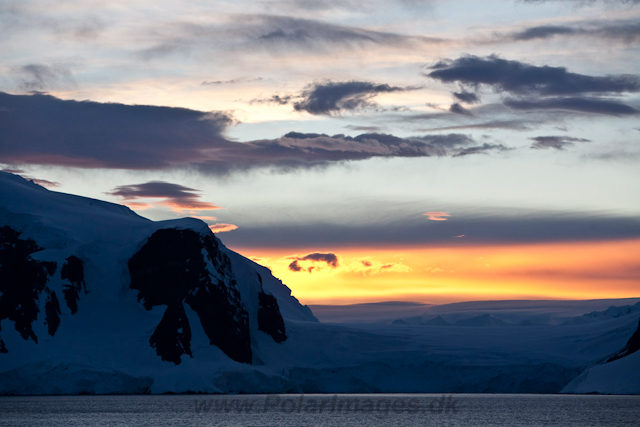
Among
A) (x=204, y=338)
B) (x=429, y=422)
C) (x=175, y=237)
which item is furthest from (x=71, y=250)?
(x=429, y=422)

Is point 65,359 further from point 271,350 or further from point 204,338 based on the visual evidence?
point 271,350

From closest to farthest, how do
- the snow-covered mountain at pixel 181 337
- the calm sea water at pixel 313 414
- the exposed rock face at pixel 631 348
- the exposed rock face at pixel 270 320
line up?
the calm sea water at pixel 313 414 < the snow-covered mountain at pixel 181 337 < the exposed rock face at pixel 631 348 < the exposed rock face at pixel 270 320

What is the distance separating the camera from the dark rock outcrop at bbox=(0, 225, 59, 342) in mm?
127688

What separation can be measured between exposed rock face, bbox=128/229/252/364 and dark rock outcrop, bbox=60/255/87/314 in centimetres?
852

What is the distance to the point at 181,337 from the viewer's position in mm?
130750

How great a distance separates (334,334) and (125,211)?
57.7 meters

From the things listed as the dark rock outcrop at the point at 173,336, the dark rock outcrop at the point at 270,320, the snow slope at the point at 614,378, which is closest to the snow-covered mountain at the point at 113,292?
the dark rock outcrop at the point at 173,336

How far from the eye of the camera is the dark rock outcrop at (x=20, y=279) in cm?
12769

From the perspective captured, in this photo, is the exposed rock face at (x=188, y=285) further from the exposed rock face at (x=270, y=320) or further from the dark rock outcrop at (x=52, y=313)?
the dark rock outcrop at (x=52, y=313)

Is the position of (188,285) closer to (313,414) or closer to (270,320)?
(270,320)

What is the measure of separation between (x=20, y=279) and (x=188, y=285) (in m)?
27.8

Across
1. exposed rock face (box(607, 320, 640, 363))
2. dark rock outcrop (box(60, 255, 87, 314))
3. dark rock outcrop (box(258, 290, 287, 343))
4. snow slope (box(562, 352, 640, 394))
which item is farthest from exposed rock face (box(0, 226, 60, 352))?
exposed rock face (box(607, 320, 640, 363))

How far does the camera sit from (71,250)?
137 m

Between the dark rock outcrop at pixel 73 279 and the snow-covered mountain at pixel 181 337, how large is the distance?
21cm
